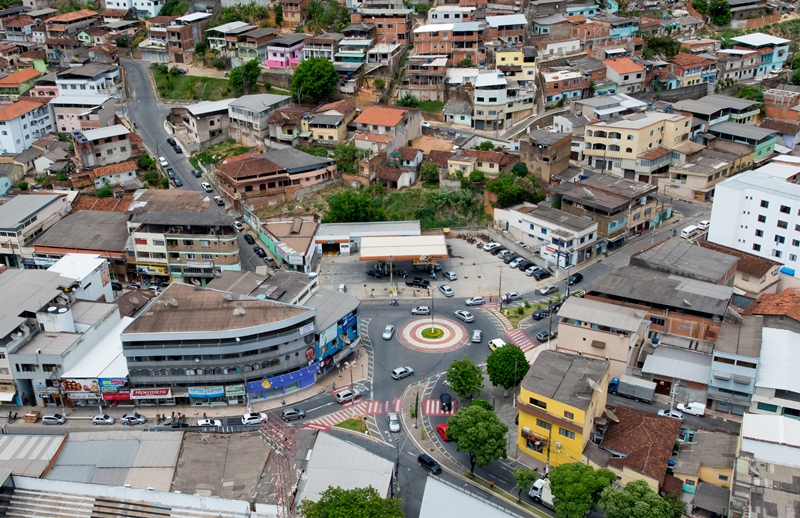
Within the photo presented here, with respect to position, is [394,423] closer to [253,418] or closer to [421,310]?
[253,418]

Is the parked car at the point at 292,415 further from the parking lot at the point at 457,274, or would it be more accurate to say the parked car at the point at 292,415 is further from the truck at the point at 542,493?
the parking lot at the point at 457,274

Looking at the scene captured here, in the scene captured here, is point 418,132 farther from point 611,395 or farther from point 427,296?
point 611,395

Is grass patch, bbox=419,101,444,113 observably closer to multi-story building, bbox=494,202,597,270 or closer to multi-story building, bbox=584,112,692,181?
multi-story building, bbox=584,112,692,181

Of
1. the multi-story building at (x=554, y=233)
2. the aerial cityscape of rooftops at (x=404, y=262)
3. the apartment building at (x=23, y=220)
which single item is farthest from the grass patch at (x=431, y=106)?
the apartment building at (x=23, y=220)

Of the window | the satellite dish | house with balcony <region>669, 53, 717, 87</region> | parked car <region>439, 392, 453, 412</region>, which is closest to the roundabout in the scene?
parked car <region>439, 392, 453, 412</region>

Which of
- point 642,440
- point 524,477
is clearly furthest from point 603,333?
point 524,477

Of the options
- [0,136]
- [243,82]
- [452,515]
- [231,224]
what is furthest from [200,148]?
[452,515]

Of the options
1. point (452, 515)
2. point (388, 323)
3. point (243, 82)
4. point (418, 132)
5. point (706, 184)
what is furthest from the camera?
point (243, 82)
